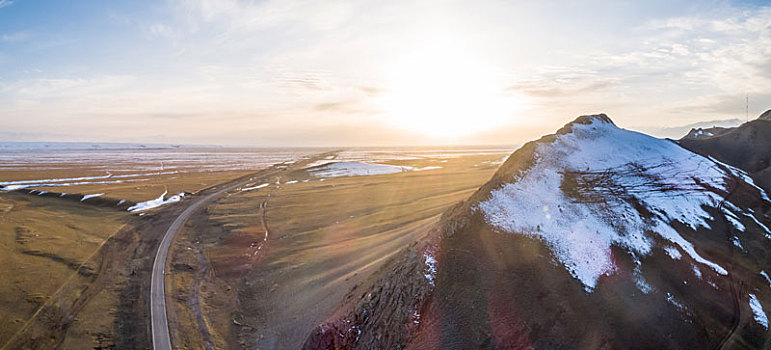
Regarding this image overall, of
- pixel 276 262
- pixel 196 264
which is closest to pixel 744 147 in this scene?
pixel 276 262

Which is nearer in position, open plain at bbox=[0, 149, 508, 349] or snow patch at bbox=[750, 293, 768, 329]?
snow patch at bbox=[750, 293, 768, 329]

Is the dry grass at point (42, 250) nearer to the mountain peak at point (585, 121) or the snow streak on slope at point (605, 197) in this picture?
the snow streak on slope at point (605, 197)

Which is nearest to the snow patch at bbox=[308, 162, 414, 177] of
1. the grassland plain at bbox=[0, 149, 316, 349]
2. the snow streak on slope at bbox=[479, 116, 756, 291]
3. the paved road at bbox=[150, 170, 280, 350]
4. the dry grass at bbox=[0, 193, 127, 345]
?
the grassland plain at bbox=[0, 149, 316, 349]

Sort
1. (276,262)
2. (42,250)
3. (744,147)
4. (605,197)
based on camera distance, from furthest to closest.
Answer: (42,250) < (276,262) < (744,147) < (605,197)

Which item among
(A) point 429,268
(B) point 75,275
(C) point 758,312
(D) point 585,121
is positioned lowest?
(B) point 75,275

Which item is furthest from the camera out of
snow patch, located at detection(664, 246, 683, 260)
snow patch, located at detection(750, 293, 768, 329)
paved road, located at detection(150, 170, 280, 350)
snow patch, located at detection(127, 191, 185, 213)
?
snow patch, located at detection(127, 191, 185, 213)

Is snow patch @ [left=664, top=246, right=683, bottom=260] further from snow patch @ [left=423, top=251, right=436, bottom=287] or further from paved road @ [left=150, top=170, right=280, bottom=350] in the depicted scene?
A: paved road @ [left=150, top=170, right=280, bottom=350]

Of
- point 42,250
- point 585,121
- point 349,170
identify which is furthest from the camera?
point 349,170

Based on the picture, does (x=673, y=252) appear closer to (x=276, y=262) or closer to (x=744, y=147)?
(x=744, y=147)
